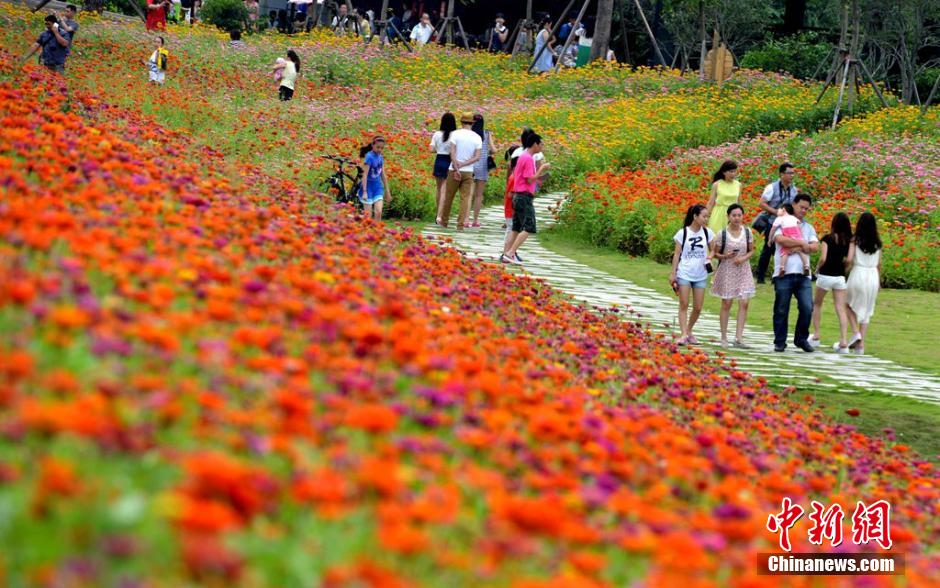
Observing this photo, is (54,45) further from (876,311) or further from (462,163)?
(876,311)

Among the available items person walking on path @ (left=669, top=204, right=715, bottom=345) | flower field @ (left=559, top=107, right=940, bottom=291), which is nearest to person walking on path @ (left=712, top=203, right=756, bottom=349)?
person walking on path @ (left=669, top=204, right=715, bottom=345)

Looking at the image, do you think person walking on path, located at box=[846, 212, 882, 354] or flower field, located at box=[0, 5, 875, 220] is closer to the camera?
person walking on path, located at box=[846, 212, 882, 354]

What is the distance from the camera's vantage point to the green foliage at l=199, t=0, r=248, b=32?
36.6 meters

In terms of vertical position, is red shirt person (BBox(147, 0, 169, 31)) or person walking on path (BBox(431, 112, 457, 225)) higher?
red shirt person (BBox(147, 0, 169, 31))

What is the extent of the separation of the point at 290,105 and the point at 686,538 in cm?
2222

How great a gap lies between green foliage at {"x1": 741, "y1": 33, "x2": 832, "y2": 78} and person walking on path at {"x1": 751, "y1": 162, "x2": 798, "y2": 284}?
75.2ft

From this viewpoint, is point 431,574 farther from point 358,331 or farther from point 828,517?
point 828,517

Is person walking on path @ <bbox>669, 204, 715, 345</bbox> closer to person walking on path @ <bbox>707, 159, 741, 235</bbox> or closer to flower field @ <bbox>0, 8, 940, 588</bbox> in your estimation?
person walking on path @ <bbox>707, 159, 741, 235</bbox>

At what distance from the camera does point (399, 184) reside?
17.9 metres

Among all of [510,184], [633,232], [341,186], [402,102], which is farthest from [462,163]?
[402,102]

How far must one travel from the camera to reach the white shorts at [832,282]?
40.6 feet

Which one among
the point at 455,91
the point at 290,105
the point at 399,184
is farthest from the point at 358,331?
the point at 455,91

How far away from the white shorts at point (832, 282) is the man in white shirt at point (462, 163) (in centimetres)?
586

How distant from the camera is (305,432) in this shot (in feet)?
9.11
